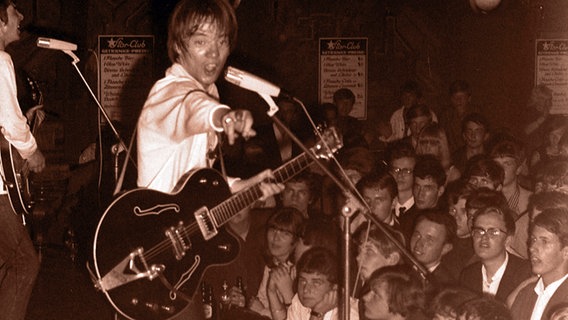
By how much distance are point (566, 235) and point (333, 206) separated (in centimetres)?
272

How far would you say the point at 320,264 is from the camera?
5102mm

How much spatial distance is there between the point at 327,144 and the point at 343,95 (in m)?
6.30

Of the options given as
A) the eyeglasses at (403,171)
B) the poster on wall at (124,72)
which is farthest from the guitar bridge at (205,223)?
the poster on wall at (124,72)

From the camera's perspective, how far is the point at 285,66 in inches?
415

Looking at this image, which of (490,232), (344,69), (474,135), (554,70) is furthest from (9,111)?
(554,70)

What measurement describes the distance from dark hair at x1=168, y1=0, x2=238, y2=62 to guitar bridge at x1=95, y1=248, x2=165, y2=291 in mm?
754

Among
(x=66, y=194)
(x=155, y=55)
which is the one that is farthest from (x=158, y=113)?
(x=155, y=55)

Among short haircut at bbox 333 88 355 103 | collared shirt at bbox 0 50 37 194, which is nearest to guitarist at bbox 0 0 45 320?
collared shirt at bbox 0 50 37 194

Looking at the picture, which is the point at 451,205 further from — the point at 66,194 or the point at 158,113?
the point at 66,194

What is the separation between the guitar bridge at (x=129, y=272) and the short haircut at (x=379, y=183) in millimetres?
2571

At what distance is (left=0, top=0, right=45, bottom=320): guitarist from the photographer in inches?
197

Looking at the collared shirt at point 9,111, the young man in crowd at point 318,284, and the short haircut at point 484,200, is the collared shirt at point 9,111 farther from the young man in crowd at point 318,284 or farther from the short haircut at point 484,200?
the short haircut at point 484,200

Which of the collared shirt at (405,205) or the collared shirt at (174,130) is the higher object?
the collared shirt at (174,130)

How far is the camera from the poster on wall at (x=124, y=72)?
10.0 meters
